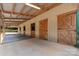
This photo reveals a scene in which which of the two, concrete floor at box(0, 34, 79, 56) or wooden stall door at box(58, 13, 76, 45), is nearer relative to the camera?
concrete floor at box(0, 34, 79, 56)

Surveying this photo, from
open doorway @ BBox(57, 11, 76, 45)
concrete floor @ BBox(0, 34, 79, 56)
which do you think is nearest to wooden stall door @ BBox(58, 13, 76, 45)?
open doorway @ BBox(57, 11, 76, 45)

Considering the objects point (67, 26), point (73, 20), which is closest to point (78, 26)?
point (73, 20)

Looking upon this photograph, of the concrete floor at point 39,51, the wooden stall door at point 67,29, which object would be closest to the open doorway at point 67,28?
the wooden stall door at point 67,29

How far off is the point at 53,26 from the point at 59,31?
3.10 ft

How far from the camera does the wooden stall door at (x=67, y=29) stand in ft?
25.3

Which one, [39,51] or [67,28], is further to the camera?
[67,28]

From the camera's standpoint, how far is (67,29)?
27.7 ft

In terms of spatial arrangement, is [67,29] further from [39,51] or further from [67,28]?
[39,51]

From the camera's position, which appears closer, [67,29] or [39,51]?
[39,51]

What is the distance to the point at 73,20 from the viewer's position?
773 cm

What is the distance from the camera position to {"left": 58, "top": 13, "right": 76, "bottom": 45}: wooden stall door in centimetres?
772

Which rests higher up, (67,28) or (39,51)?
(67,28)

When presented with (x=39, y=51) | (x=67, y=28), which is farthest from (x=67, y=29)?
(x=39, y=51)

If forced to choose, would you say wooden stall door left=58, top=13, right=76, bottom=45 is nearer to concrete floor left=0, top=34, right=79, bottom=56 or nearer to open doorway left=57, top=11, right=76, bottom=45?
open doorway left=57, top=11, right=76, bottom=45
